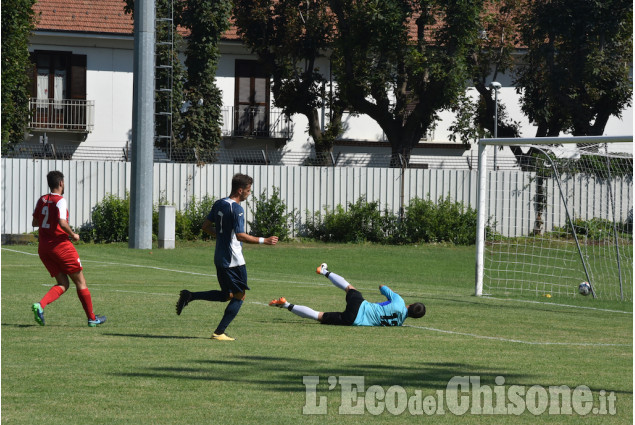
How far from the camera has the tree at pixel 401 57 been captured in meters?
34.6

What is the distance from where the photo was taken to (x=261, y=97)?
Result: 143 feet

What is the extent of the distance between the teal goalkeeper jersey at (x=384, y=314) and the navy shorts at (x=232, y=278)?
1957 millimetres

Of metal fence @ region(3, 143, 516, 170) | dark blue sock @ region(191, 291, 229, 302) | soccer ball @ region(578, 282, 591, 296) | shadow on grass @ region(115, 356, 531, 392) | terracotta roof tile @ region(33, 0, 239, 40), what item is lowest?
soccer ball @ region(578, 282, 591, 296)

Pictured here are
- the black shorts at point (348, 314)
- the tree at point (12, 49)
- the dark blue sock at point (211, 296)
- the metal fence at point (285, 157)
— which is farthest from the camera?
the metal fence at point (285, 157)

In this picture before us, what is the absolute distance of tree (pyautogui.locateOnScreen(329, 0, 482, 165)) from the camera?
113 feet

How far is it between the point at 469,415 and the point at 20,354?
4.30m

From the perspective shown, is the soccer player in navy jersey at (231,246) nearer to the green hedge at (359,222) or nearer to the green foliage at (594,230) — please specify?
the green foliage at (594,230)

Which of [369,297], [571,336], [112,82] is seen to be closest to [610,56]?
[112,82]

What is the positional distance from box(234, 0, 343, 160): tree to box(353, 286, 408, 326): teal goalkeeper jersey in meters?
26.4

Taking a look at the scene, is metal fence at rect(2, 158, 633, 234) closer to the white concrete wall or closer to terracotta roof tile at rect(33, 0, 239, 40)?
the white concrete wall

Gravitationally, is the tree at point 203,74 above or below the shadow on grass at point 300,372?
above

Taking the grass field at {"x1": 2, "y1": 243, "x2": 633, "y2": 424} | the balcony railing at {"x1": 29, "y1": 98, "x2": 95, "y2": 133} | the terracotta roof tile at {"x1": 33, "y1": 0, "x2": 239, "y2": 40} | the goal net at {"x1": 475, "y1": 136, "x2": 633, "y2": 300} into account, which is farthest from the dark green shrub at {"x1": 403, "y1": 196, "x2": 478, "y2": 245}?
the balcony railing at {"x1": 29, "y1": 98, "x2": 95, "y2": 133}

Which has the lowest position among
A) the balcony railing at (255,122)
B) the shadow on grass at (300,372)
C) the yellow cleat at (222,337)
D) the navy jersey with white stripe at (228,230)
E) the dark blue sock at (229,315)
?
the yellow cleat at (222,337)

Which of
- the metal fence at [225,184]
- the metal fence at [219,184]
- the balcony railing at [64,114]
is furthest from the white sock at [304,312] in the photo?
the balcony railing at [64,114]
